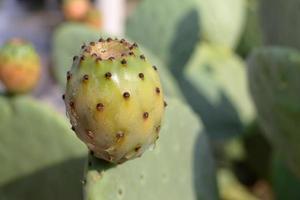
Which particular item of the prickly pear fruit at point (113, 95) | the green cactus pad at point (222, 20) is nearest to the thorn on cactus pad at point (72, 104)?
the prickly pear fruit at point (113, 95)

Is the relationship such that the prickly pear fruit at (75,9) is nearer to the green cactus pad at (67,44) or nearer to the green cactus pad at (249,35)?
the green cactus pad at (249,35)

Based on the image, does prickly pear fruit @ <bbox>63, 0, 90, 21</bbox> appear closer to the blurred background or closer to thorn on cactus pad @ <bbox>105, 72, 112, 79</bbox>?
the blurred background

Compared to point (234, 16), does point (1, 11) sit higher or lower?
lower

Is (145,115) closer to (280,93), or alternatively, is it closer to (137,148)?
(137,148)

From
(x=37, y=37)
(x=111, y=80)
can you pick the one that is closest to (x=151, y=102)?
(x=111, y=80)

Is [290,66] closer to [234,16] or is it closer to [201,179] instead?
[201,179]

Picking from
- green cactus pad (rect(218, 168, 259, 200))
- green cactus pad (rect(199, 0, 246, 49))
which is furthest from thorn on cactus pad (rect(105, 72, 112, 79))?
green cactus pad (rect(199, 0, 246, 49))
